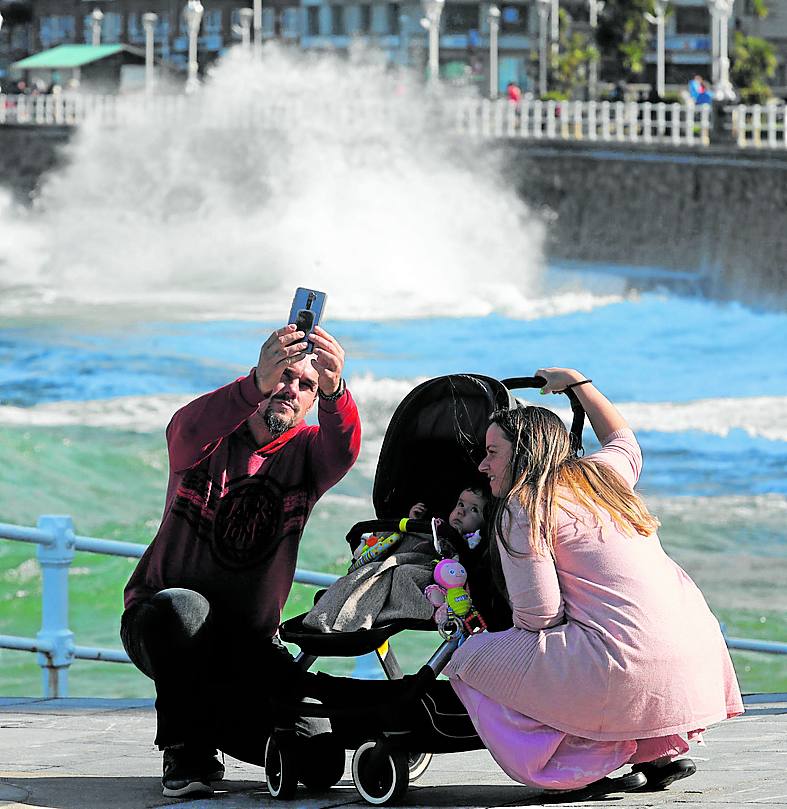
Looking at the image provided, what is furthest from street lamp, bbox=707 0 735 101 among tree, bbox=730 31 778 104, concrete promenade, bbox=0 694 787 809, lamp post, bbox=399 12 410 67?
lamp post, bbox=399 12 410 67

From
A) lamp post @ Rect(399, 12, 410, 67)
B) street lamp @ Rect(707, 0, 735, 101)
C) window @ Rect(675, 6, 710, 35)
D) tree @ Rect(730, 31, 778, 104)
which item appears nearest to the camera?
street lamp @ Rect(707, 0, 735, 101)

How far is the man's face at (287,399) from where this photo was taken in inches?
174

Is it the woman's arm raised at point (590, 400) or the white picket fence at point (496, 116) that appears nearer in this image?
the woman's arm raised at point (590, 400)

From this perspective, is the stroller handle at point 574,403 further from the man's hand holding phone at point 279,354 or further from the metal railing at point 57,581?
the metal railing at point 57,581

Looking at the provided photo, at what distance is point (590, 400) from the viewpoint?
4.46 m

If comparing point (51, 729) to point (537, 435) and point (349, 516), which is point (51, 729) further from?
point (349, 516)

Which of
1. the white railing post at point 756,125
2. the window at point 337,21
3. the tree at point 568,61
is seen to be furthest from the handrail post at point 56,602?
the window at point 337,21

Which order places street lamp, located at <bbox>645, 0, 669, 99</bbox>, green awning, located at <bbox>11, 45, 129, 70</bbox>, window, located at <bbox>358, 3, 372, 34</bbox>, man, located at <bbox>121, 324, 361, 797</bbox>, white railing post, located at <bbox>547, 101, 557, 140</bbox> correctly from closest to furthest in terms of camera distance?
1. man, located at <bbox>121, 324, 361, 797</bbox>
2. white railing post, located at <bbox>547, 101, 557, 140</bbox>
3. street lamp, located at <bbox>645, 0, 669, 99</bbox>
4. green awning, located at <bbox>11, 45, 129, 70</bbox>
5. window, located at <bbox>358, 3, 372, 34</bbox>

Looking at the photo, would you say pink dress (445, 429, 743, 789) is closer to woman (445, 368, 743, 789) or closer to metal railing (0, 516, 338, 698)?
woman (445, 368, 743, 789)

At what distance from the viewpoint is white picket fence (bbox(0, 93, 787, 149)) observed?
3541 centimetres

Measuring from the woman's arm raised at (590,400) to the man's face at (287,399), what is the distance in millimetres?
543

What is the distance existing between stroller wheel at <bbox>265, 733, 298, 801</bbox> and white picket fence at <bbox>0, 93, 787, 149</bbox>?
29.9m

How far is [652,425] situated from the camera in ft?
133

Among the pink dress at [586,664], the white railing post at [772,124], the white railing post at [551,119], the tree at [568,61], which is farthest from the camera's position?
the tree at [568,61]
